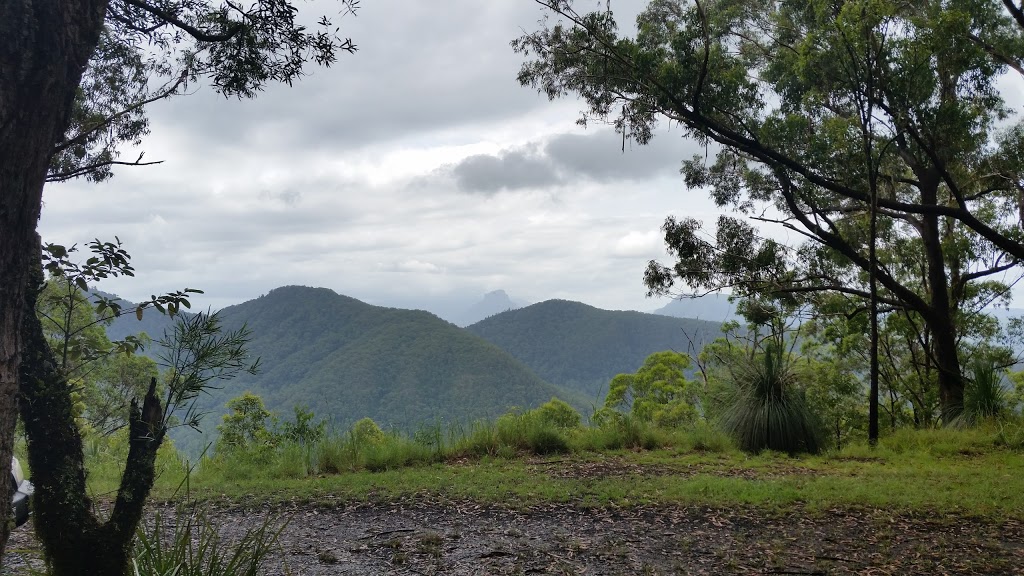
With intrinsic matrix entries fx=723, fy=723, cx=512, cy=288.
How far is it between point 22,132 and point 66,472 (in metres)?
1.48

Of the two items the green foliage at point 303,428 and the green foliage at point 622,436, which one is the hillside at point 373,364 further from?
the green foliage at point 303,428

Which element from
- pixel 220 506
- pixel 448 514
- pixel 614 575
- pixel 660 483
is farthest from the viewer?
pixel 660 483

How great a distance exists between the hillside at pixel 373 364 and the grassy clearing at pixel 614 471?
4360 centimetres

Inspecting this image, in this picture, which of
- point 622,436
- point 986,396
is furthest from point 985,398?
point 622,436

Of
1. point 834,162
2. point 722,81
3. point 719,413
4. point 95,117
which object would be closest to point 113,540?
point 95,117

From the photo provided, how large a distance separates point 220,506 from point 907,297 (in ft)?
39.3

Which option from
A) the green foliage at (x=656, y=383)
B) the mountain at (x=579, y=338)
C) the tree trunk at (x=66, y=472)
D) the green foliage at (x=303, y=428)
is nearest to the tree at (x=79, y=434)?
the tree trunk at (x=66, y=472)

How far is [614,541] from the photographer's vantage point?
484 cm

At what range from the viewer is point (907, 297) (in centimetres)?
1312

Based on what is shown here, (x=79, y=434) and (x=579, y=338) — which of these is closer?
(x=79, y=434)

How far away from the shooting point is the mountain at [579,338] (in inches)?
3548

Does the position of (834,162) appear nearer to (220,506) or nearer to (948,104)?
(948,104)

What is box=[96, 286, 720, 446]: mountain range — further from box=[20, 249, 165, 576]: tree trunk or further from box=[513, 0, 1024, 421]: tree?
box=[20, 249, 165, 576]: tree trunk

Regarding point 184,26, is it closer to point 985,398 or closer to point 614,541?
point 614,541
